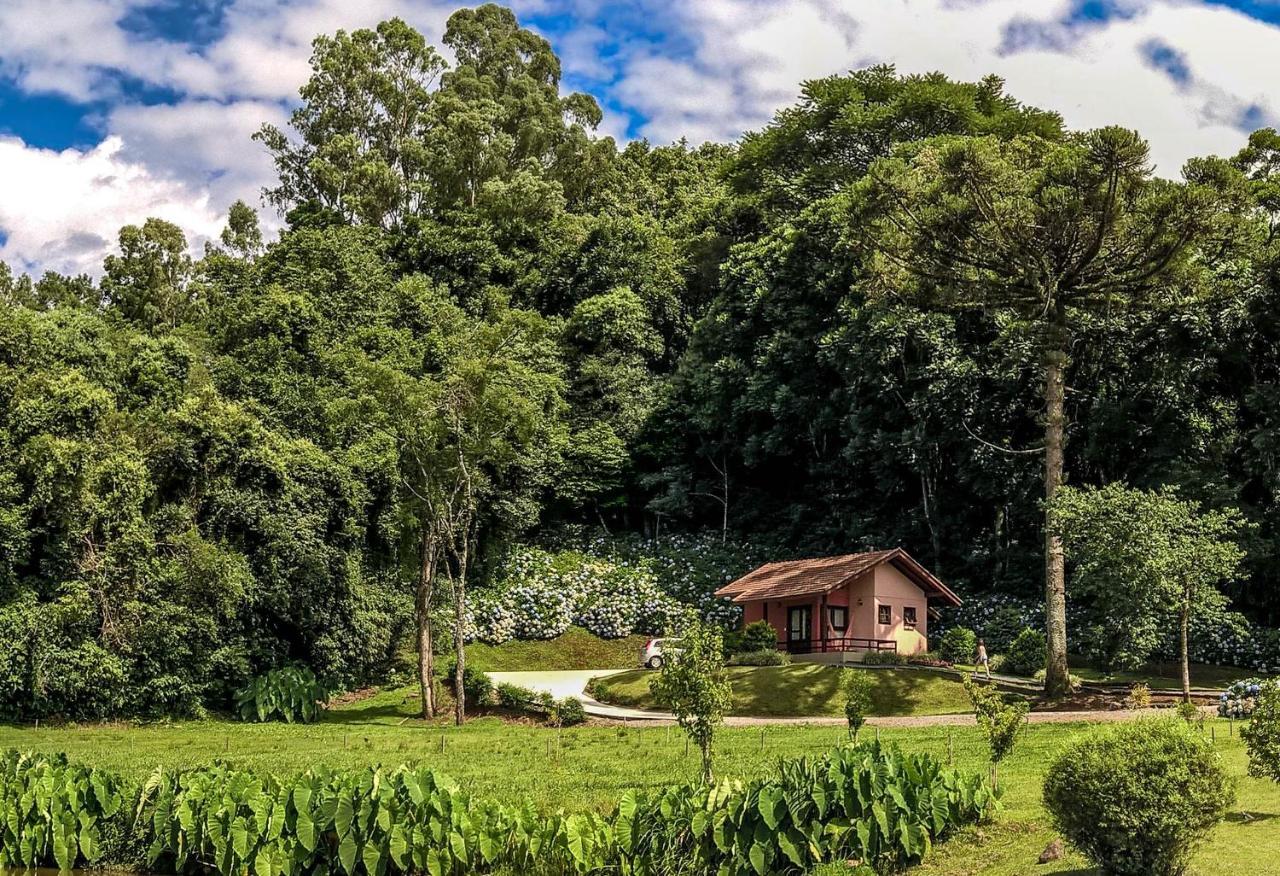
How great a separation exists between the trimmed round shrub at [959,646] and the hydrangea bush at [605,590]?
31.9 ft

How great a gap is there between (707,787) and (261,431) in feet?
82.0

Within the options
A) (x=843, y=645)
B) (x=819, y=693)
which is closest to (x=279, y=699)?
(x=819, y=693)

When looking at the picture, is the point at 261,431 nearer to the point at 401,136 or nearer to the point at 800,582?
the point at 800,582

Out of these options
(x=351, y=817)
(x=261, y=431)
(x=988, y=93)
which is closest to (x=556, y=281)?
(x=988, y=93)

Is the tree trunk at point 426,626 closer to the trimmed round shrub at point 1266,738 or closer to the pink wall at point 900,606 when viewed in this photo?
the pink wall at point 900,606

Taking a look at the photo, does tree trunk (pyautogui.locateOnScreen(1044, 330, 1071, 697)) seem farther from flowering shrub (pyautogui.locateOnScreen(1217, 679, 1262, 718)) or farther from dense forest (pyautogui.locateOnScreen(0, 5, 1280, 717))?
flowering shrub (pyautogui.locateOnScreen(1217, 679, 1262, 718))

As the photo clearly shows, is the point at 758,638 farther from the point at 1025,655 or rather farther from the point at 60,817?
the point at 60,817

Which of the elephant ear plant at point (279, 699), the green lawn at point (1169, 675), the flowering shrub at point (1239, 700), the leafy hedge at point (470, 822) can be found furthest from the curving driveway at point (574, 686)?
the leafy hedge at point (470, 822)

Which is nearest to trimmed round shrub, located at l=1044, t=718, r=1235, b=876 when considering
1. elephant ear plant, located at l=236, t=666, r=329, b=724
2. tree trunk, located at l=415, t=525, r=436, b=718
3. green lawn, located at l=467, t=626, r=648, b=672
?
tree trunk, located at l=415, t=525, r=436, b=718

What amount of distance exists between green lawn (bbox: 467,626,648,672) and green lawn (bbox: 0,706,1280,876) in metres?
11.0

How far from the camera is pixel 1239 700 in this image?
75.0 ft

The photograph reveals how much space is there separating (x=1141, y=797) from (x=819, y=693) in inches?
783

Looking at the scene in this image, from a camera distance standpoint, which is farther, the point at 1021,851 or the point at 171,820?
the point at 171,820

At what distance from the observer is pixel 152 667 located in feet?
106
